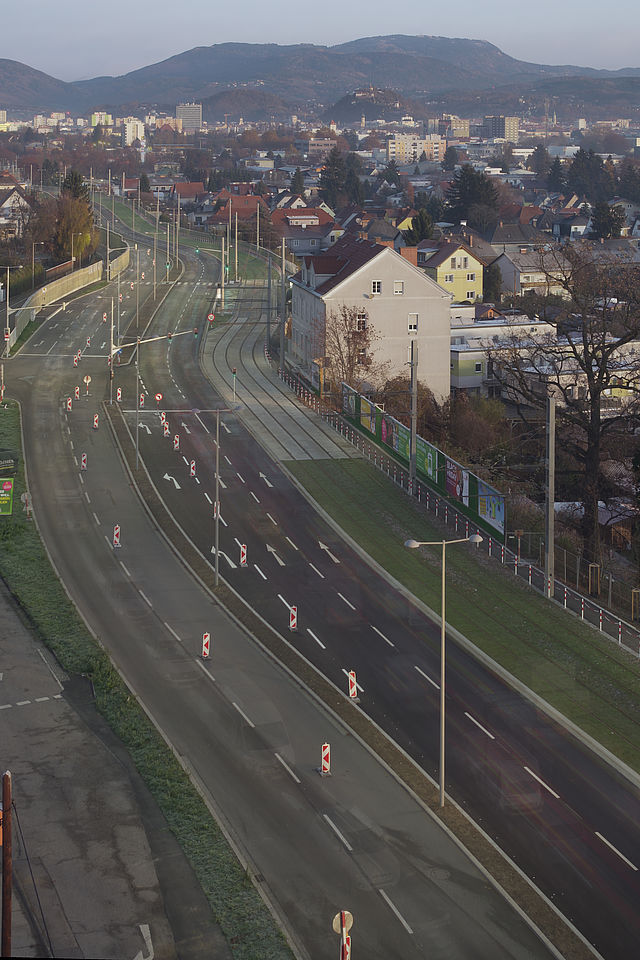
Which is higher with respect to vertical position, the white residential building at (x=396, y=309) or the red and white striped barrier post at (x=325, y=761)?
the white residential building at (x=396, y=309)

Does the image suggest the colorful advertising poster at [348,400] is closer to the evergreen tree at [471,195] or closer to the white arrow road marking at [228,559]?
the white arrow road marking at [228,559]

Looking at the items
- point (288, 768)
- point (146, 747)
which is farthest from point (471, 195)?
point (288, 768)

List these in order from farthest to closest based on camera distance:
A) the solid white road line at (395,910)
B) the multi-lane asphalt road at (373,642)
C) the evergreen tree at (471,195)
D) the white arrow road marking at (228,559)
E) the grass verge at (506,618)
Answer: the evergreen tree at (471,195) → the white arrow road marking at (228,559) → the grass verge at (506,618) → the multi-lane asphalt road at (373,642) → the solid white road line at (395,910)

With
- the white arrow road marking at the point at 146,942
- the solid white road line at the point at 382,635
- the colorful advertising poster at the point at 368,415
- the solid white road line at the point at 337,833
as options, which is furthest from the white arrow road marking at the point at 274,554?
the white arrow road marking at the point at 146,942

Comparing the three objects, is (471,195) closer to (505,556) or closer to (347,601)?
(505,556)

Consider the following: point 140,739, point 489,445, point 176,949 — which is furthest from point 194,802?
point 489,445

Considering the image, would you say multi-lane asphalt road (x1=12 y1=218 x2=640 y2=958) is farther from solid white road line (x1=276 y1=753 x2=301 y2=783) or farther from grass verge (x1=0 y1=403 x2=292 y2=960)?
solid white road line (x1=276 y1=753 x2=301 y2=783)

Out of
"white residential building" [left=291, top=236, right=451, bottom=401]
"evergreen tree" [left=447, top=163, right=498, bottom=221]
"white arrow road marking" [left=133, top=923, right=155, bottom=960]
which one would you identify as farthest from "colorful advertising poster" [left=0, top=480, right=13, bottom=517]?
Result: "evergreen tree" [left=447, top=163, right=498, bottom=221]
